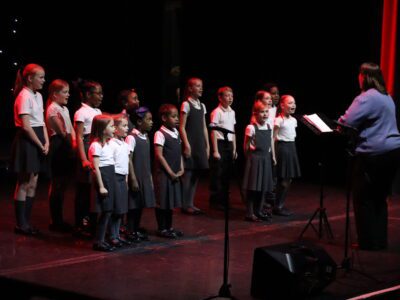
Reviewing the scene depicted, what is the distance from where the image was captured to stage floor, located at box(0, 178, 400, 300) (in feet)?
19.6

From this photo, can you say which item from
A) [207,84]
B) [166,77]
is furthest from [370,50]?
[166,77]

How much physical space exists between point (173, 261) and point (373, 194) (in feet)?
6.74

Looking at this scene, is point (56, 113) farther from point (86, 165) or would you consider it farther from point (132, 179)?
point (132, 179)

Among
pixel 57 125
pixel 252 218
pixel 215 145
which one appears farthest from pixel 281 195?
pixel 57 125

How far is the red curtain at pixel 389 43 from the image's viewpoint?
34.9 ft

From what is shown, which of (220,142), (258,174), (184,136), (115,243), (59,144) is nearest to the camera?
(115,243)

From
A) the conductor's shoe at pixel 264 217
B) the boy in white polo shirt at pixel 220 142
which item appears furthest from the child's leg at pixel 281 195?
the boy in white polo shirt at pixel 220 142

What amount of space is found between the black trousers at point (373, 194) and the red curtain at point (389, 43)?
3361mm

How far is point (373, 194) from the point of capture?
752 centimetres

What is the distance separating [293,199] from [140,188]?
11.4 ft

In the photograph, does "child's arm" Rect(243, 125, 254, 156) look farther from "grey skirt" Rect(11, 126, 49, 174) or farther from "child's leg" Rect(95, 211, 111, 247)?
"grey skirt" Rect(11, 126, 49, 174)

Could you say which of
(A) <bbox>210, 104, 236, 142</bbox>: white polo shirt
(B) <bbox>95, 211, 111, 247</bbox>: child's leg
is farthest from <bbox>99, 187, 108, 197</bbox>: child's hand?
(A) <bbox>210, 104, 236, 142</bbox>: white polo shirt

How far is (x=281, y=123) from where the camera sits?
9.09 m

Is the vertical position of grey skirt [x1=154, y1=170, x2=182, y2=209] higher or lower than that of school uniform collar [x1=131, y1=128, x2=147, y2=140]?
lower
